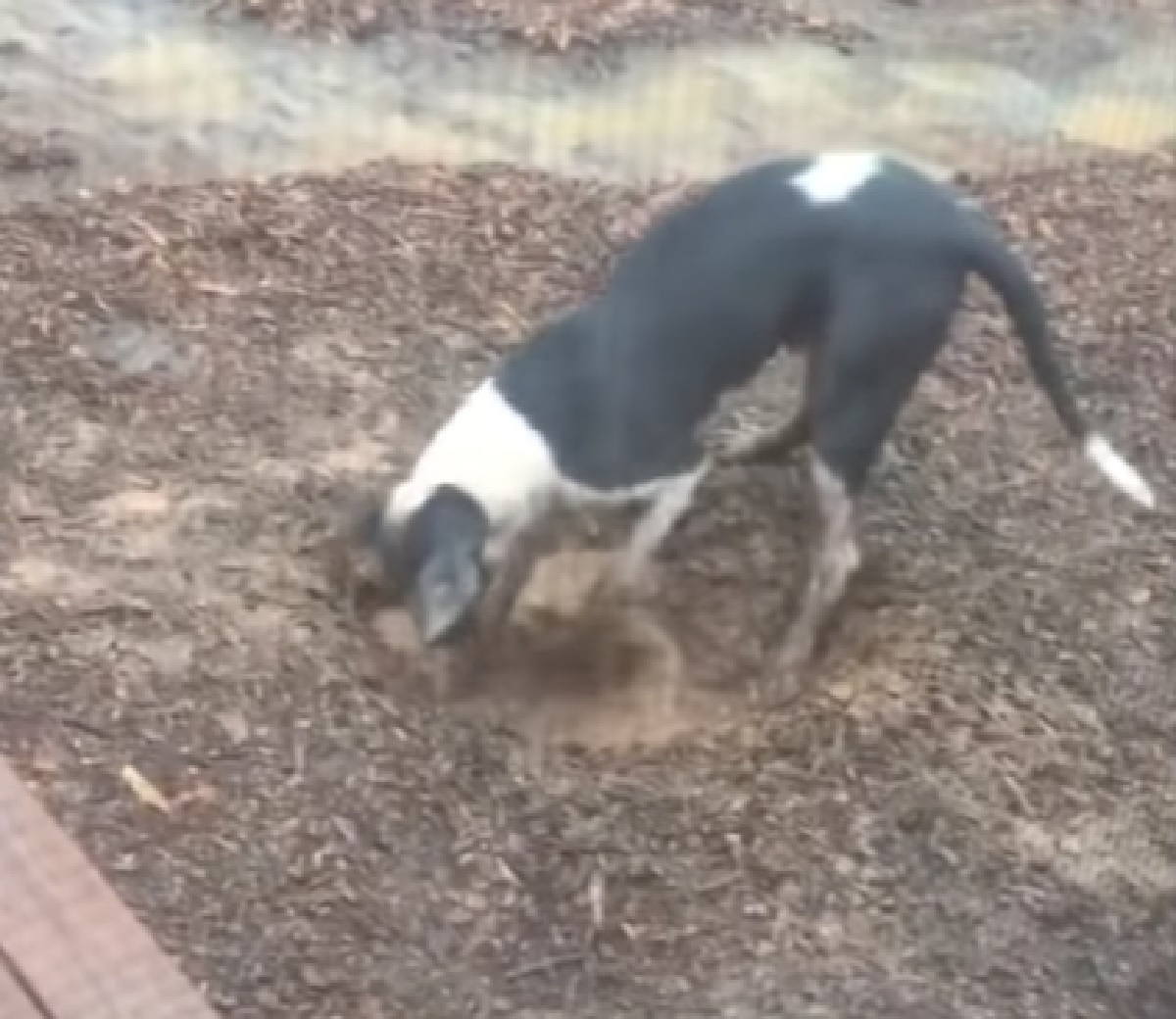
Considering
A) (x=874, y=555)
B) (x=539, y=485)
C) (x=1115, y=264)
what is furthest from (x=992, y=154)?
(x=539, y=485)

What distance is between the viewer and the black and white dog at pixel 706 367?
202cm

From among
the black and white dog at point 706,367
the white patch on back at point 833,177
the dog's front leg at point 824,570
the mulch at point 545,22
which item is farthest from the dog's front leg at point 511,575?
the mulch at point 545,22

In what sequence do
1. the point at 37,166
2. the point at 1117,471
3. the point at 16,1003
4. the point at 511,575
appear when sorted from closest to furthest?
1. the point at 16,1003
2. the point at 511,575
3. the point at 1117,471
4. the point at 37,166

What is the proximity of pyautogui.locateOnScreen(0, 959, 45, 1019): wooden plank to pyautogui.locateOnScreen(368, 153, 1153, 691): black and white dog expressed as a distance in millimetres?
569

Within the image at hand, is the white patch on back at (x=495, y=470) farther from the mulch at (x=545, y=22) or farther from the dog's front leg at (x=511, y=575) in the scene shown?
the mulch at (x=545, y=22)

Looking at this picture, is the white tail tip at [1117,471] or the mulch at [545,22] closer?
the white tail tip at [1117,471]

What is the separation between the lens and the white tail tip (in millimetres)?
2182

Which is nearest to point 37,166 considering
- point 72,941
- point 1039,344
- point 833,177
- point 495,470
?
point 495,470

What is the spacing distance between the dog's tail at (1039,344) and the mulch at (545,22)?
0.40 meters

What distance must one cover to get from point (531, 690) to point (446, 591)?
0.12 meters

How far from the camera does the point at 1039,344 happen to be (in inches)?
83.8

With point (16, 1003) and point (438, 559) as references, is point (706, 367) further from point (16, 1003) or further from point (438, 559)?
point (16, 1003)

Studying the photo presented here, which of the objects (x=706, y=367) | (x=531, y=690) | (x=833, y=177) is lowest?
(x=531, y=690)

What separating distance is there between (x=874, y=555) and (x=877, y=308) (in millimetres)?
245
